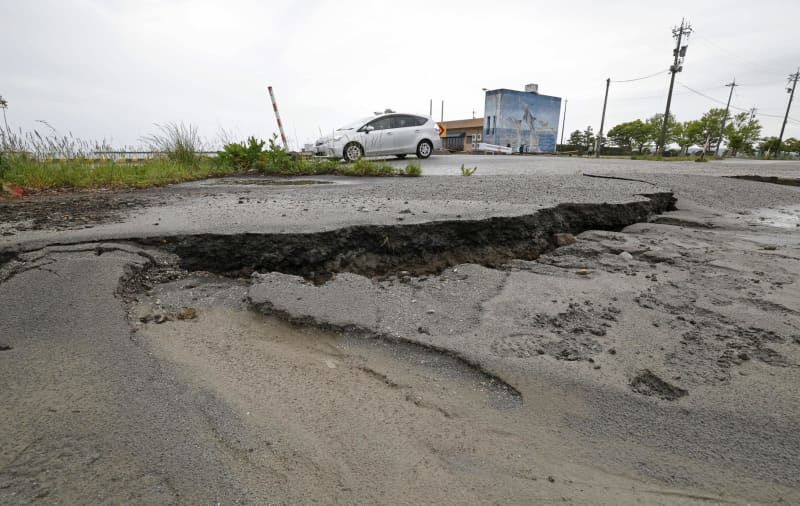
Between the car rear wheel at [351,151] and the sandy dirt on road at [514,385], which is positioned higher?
the car rear wheel at [351,151]

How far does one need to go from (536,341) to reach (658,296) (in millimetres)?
938

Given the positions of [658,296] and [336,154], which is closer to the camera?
[658,296]

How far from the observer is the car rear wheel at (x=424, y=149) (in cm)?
1294

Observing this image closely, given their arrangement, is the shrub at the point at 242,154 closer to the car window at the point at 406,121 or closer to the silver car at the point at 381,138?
the silver car at the point at 381,138

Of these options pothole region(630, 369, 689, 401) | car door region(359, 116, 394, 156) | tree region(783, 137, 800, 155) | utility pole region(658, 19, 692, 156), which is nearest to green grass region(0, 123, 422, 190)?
car door region(359, 116, 394, 156)

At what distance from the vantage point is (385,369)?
169cm

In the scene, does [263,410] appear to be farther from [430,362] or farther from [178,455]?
[430,362]

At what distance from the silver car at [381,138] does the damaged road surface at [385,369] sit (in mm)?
8593

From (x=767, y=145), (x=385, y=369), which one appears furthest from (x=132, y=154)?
(x=767, y=145)

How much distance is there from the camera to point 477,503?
111 cm

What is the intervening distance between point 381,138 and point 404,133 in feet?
2.91

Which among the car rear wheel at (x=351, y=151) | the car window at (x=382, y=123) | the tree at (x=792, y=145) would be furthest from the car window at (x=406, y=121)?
the tree at (x=792, y=145)

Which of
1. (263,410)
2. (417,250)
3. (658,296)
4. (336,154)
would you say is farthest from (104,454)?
(336,154)

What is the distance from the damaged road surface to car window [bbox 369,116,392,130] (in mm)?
9314
